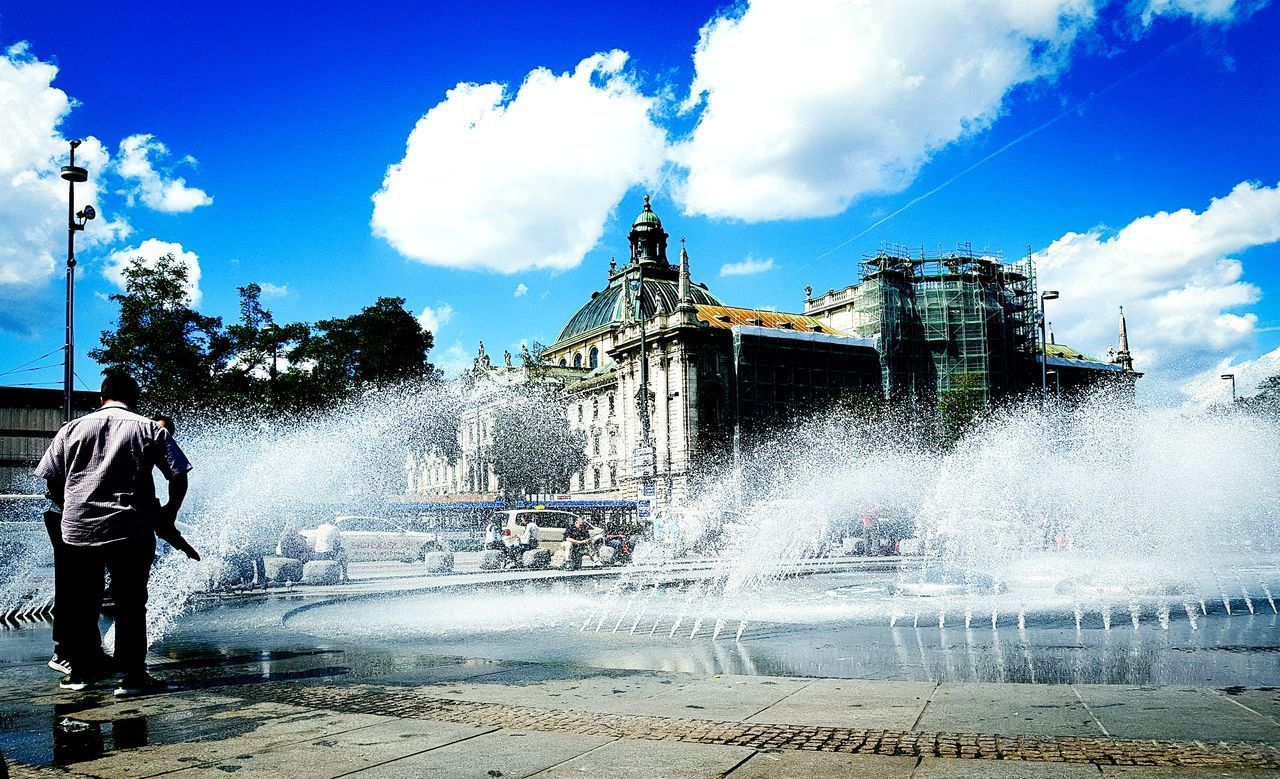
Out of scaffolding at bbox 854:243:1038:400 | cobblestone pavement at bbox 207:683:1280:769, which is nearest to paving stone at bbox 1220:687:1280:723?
cobblestone pavement at bbox 207:683:1280:769

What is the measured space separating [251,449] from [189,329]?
9765 mm

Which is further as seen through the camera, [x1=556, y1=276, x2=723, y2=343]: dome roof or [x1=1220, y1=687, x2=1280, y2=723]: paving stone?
[x1=556, y1=276, x2=723, y2=343]: dome roof

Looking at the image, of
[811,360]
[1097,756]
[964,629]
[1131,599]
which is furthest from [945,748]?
[811,360]

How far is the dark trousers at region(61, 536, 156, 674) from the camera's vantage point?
20.0ft

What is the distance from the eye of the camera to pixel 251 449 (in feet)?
130

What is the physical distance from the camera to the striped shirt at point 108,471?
6102 mm

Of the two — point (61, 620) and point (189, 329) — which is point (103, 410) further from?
point (189, 329)

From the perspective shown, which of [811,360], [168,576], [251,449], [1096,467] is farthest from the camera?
[811,360]

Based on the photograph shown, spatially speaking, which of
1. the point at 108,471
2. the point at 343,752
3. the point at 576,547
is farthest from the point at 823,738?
the point at 576,547

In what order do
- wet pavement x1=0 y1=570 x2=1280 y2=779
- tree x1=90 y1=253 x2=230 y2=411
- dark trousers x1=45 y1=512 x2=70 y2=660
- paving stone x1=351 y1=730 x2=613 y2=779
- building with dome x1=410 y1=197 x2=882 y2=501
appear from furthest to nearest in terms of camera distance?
1. building with dome x1=410 y1=197 x2=882 y2=501
2. tree x1=90 y1=253 x2=230 y2=411
3. dark trousers x1=45 y1=512 x2=70 y2=660
4. wet pavement x1=0 y1=570 x2=1280 y2=779
5. paving stone x1=351 y1=730 x2=613 y2=779

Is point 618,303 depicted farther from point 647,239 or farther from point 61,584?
point 61,584

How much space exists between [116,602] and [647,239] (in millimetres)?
91977

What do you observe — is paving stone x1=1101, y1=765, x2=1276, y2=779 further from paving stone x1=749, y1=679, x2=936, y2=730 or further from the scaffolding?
the scaffolding

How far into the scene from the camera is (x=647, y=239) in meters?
96.6
